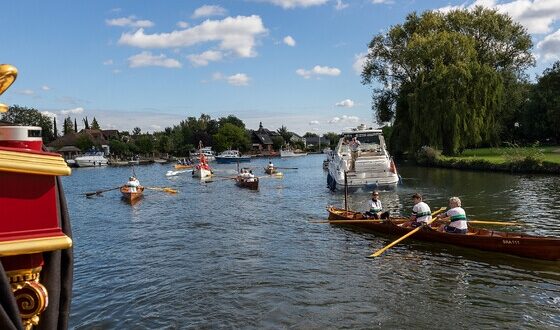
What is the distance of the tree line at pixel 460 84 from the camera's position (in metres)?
47.7

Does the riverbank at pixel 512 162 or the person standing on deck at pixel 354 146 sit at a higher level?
the person standing on deck at pixel 354 146

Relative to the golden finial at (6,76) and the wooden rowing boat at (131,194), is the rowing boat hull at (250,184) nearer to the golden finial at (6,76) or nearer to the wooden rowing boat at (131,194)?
the wooden rowing boat at (131,194)

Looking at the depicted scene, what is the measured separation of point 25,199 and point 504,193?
1179 inches

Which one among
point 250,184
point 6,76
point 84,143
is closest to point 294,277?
point 6,76

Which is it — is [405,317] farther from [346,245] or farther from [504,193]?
[504,193]

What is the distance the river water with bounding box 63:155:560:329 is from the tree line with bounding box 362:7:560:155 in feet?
80.3

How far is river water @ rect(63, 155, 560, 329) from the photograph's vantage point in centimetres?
1049

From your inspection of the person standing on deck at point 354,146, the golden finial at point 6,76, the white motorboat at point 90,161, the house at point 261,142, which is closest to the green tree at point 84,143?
the white motorboat at point 90,161

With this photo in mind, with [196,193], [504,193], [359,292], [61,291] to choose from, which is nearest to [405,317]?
[359,292]

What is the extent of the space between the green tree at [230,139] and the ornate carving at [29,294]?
129320 millimetres

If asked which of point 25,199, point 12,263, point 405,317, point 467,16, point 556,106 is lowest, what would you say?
point 405,317

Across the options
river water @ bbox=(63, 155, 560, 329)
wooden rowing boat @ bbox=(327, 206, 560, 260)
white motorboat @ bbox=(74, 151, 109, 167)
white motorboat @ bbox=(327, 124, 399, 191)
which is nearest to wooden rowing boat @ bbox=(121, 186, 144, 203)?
river water @ bbox=(63, 155, 560, 329)

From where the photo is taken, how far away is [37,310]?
3.15 meters

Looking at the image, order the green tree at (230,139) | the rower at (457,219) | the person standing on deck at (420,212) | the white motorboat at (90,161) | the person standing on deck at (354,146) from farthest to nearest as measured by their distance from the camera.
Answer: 1. the green tree at (230,139)
2. the white motorboat at (90,161)
3. the person standing on deck at (354,146)
4. the person standing on deck at (420,212)
5. the rower at (457,219)
